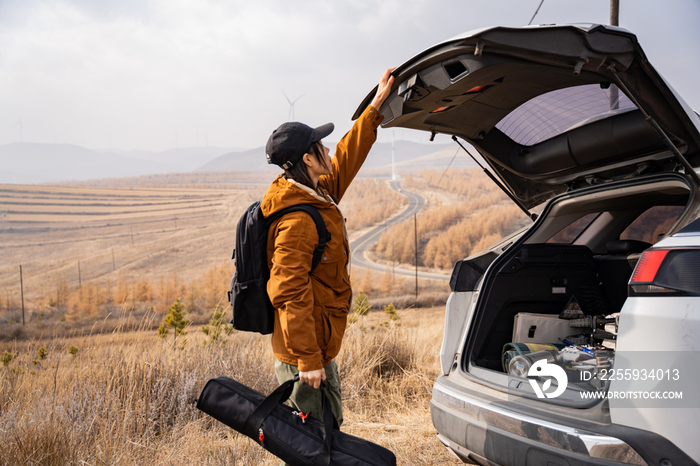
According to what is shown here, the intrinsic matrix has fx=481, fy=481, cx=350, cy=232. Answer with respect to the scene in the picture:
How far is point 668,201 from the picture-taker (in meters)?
3.44

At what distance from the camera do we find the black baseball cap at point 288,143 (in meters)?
2.28

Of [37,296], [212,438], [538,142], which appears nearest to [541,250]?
[538,142]

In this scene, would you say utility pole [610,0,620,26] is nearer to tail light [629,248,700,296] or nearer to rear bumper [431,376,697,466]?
tail light [629,248,700,296]

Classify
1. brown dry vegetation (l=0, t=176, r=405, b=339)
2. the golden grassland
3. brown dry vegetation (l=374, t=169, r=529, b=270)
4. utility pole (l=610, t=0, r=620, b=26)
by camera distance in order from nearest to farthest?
the golden grassland
utility pole (l=610, t=0, r=620, b=26)
brown dry vegetation (l=0, t=176, r=405, b=339)
brown dry vegetation (l=374, t=169, r=529, b=270)

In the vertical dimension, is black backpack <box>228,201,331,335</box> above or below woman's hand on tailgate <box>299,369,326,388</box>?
above

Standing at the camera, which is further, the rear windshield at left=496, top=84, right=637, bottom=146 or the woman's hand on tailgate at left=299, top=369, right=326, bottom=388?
the rear windshield at left=496, top=84, right=637, bottom=146

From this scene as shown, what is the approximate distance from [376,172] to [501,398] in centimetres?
7388

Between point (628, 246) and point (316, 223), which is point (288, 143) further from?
point (628, 246)

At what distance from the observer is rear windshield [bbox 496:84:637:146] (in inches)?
115

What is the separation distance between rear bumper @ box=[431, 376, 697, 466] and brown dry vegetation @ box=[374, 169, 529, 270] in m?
38.7

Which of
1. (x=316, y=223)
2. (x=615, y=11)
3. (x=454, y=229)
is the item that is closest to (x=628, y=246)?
(x=316, y=223)

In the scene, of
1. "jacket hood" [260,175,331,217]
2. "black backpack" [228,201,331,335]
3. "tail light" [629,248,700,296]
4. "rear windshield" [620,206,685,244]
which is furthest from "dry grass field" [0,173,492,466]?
"rear windshield" [620,206,685,244]

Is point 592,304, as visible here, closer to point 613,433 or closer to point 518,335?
point 518,335

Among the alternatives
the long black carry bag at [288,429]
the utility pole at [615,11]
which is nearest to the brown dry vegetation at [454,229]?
the utility pole at [615,11]
